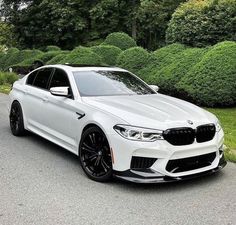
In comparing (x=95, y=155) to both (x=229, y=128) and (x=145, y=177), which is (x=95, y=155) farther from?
(x=229, y=128)

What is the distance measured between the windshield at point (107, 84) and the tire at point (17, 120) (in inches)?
73.3

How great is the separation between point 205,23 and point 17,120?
7.90 meters

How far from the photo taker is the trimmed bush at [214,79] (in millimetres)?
11250

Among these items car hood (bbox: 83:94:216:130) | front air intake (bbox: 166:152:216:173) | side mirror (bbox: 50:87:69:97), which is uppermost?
side mirror (bbox: 50:87:69:97)

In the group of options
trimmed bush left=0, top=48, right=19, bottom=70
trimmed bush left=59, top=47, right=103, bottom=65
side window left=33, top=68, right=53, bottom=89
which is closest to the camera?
side window left=33, top=68, right=53, bottom=89

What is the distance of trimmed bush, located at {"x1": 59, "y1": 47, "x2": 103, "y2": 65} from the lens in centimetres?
1617

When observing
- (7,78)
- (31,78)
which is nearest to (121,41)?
(7,78)

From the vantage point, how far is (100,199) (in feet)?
17.6

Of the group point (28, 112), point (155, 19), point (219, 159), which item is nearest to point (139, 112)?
point (219, 159)

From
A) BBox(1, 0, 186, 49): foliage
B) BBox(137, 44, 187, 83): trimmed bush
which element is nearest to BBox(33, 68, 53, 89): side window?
BBox(137, 44, 187, 83): trimmed bush

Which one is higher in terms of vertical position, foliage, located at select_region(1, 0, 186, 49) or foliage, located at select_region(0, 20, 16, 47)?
foliage, located at select_region(1, 0, 186, 49)

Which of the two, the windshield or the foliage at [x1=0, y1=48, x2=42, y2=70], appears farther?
the foliage at [x1=0, y1=48, x2=42, y2=70]

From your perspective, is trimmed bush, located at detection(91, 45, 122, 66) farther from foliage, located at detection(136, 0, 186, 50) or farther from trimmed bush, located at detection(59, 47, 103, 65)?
foliage, located at detection(136, 0, 186, 50)

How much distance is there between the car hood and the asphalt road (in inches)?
32.5
